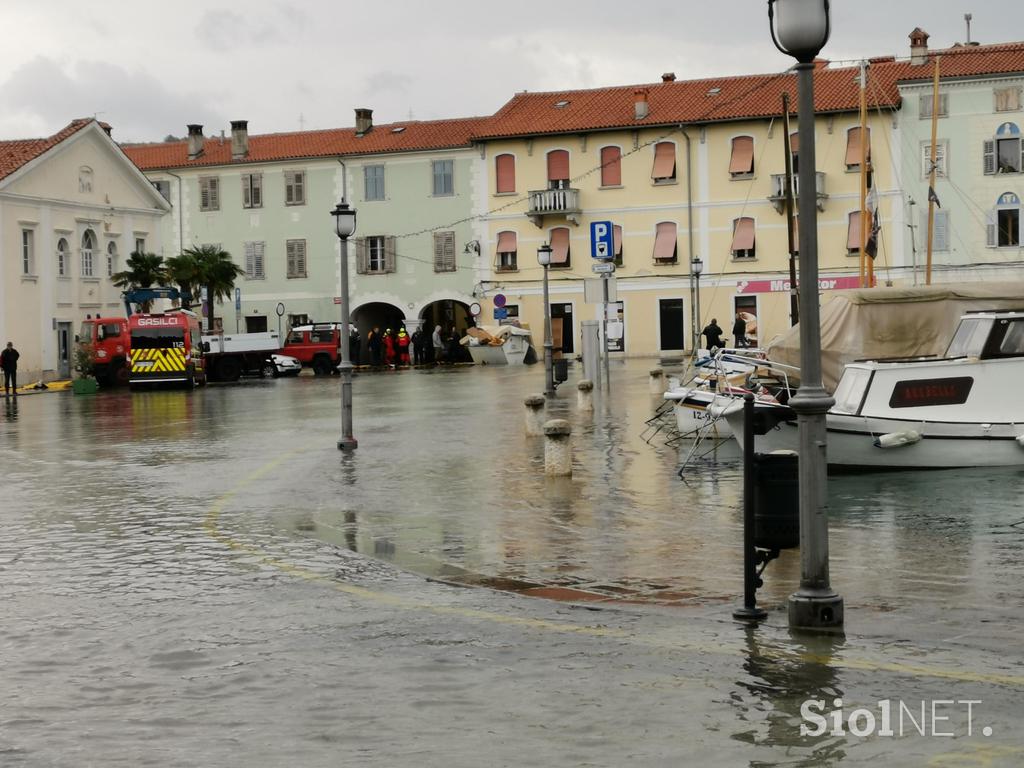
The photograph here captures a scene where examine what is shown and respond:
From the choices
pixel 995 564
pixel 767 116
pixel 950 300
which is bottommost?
pixel 995 564

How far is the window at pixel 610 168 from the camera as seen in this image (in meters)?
65.7

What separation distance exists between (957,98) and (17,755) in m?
60.1

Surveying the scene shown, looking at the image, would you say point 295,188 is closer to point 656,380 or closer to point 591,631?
point 656,380

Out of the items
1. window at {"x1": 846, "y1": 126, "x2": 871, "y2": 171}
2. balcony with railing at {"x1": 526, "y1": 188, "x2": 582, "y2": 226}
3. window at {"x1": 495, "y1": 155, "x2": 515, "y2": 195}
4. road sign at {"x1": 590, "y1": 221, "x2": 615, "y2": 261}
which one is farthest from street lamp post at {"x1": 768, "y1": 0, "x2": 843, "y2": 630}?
window at {"x1": 495, "y1": 155, "x2": 515, "y2": 195}

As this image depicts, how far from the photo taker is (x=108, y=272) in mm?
61344

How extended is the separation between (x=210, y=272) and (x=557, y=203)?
1605 cm

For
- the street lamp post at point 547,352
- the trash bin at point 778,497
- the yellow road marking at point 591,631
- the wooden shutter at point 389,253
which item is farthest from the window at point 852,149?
the trash bin at point 778,497

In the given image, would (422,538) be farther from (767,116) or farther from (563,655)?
(767,116)

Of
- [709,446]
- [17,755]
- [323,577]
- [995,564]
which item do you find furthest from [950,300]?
[17,755]

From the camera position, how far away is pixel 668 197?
213 feet

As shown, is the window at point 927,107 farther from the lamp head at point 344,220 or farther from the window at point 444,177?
the lamp head at point 344,220

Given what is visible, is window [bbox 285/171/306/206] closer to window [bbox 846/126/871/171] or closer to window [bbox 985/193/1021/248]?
window [bbox 846/126/871/171]

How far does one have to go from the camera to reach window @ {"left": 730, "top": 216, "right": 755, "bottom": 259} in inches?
2510

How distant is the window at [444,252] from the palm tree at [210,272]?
31.2ft
